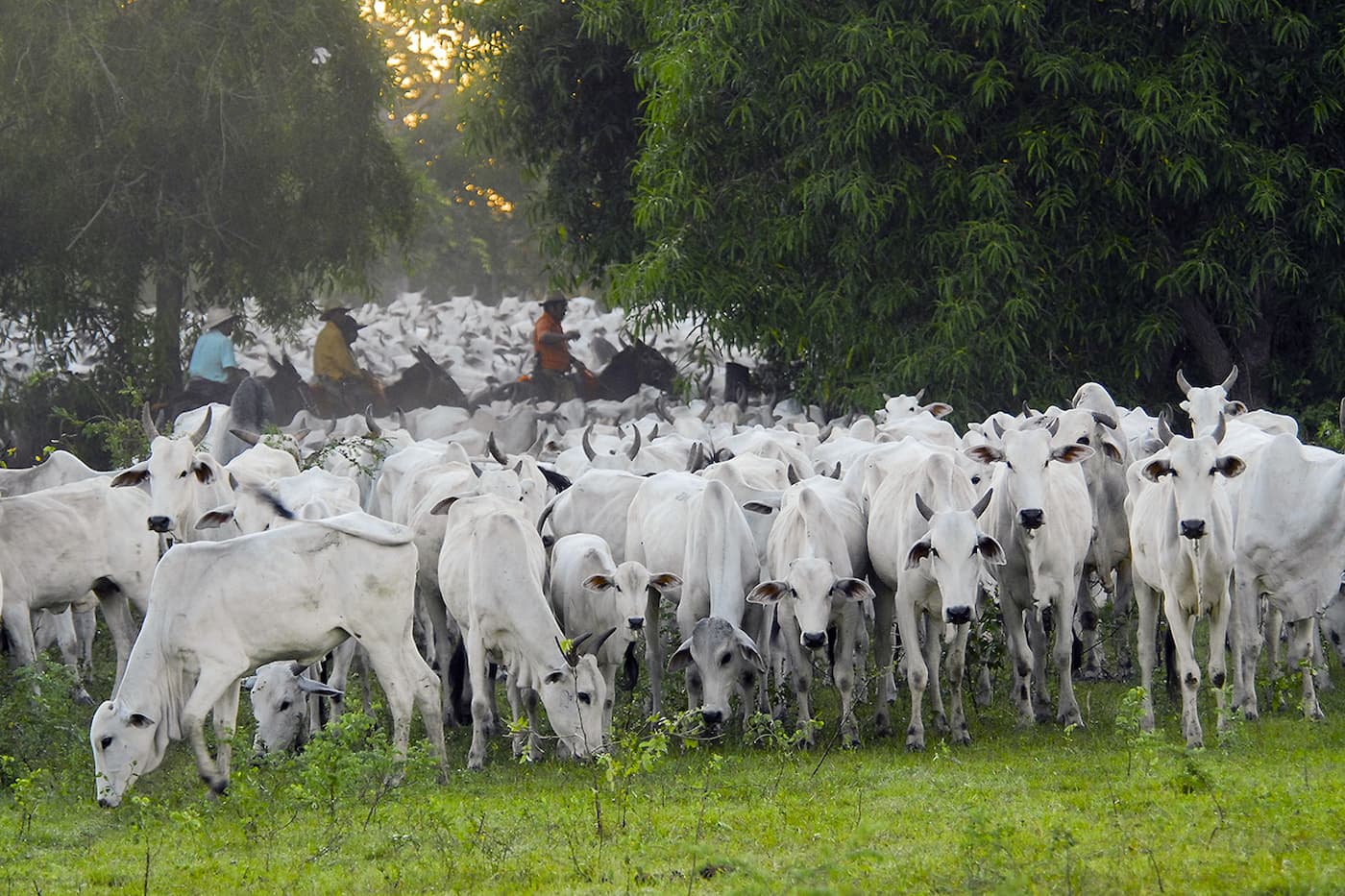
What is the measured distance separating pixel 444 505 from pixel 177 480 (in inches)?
65.7

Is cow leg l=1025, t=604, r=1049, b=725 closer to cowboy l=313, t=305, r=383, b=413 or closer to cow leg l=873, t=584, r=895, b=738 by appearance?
cow leg l=873, t=584, r=895, b=738

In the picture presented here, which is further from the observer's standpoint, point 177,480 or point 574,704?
point 177,480

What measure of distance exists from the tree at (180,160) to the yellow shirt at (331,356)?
1.92 meters

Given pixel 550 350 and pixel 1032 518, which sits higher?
pixel 550 350

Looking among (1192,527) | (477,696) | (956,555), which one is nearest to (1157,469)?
(1192,527)

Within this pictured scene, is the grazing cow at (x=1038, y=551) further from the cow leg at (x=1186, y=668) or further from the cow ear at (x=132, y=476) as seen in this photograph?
the cow ear at (x=132, y=476)

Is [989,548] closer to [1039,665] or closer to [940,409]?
[1039,665]

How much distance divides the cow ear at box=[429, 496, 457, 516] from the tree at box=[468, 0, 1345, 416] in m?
6.64

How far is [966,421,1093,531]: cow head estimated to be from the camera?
33.0 feet

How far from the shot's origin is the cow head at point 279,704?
32.6 feet

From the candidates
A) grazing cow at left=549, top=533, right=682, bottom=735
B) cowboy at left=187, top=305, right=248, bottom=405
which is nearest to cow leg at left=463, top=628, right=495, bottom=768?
grazing cow at left=549, top=533, right=682, bottom=735

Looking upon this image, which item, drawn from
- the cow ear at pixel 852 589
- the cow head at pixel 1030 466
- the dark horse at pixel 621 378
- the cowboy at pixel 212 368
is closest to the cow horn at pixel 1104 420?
the cow head at pixel 1030 466

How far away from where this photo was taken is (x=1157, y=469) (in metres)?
9.22

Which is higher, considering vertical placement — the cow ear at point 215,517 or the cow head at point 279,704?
the cow ear at point 215,517
